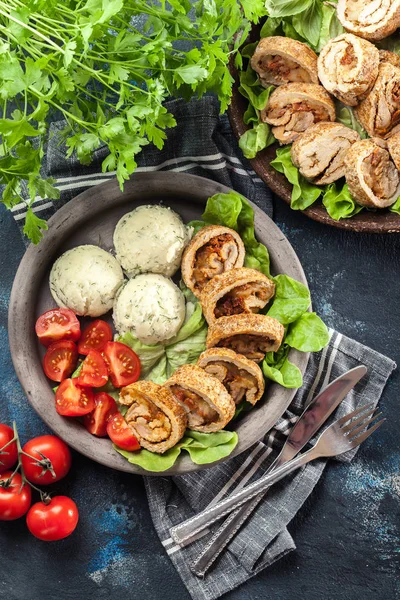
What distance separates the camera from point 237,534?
12.6 feet

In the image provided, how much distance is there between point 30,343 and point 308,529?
1.75 m

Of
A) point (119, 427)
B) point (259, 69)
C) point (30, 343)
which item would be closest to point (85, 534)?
point (119, 427)

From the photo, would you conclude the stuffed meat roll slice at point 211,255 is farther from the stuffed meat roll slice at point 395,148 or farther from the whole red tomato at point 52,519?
the whole red tomato at point 52,519

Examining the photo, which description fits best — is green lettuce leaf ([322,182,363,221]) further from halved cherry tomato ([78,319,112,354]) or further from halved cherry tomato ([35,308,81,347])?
halved cherry tomato ([35,308,81,347])

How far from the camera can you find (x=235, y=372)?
3.61 m

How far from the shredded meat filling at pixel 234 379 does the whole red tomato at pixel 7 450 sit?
109cm

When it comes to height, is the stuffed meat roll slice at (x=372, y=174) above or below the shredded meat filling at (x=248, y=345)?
above

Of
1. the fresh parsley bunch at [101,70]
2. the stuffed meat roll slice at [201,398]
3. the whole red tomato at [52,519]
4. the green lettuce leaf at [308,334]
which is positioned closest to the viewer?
the fresh parsley bunch at [101,70]

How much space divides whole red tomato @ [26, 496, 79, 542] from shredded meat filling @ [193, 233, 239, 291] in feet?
4.24

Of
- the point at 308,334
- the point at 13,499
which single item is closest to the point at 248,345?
the point at 308,334

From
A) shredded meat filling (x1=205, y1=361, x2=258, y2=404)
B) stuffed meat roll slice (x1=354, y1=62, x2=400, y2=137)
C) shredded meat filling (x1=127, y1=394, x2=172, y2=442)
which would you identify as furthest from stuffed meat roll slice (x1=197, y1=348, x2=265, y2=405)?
stuffed meat roll slice (x1=354, y1=62, x2=400, y2=137)

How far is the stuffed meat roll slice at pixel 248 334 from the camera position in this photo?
351cm

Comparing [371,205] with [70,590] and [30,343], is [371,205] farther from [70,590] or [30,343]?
[70,590]

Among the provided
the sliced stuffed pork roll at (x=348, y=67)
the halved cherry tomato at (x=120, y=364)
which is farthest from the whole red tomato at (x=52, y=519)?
the sliced stuffed pork roll at (x=348, y=67)
